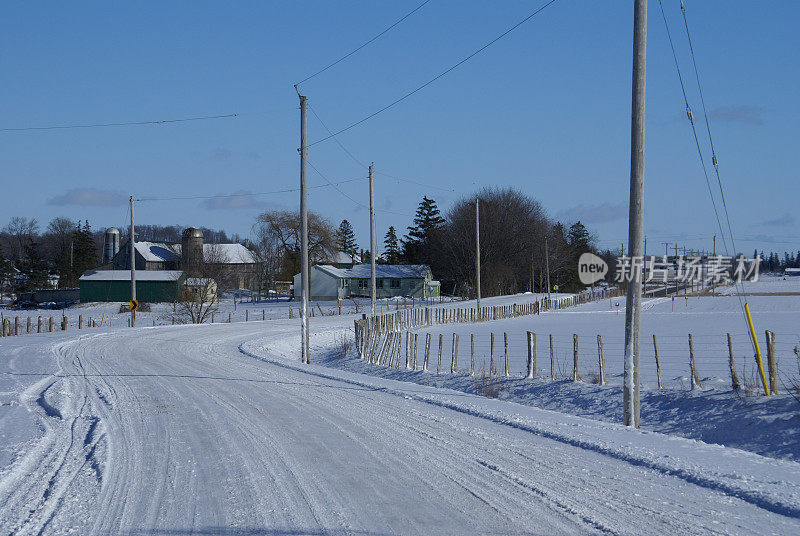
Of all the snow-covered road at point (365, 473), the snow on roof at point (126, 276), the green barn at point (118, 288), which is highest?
the snow on roof at point (126, 276)

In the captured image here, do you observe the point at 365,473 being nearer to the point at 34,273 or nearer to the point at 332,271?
the point at 332,271

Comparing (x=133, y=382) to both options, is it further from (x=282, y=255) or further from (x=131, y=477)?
(x=282, y=255)

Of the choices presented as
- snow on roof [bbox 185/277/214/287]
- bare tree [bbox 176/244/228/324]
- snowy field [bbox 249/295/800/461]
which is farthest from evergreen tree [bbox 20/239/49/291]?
snowy field [bbox 249/295/800/461]

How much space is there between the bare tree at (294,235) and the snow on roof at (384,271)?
2180 millimetres

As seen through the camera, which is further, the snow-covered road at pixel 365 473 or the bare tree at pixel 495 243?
the bare tree at pixel 495 243

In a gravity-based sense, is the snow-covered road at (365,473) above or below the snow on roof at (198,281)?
below

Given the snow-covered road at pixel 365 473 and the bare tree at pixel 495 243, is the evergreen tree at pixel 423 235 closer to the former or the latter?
the bare tree at pixel 495 243

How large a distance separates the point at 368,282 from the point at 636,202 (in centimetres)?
8070

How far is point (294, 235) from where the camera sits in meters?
94.7

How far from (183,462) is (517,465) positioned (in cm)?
363

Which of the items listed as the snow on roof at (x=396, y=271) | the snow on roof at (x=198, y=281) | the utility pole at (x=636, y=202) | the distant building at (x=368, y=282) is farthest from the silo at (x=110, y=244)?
the utility pole at (x=636, y=202)

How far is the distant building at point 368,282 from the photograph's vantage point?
89.0 m

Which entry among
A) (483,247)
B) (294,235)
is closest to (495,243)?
(483,247)

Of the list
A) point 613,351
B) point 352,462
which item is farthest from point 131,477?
point 613,351
